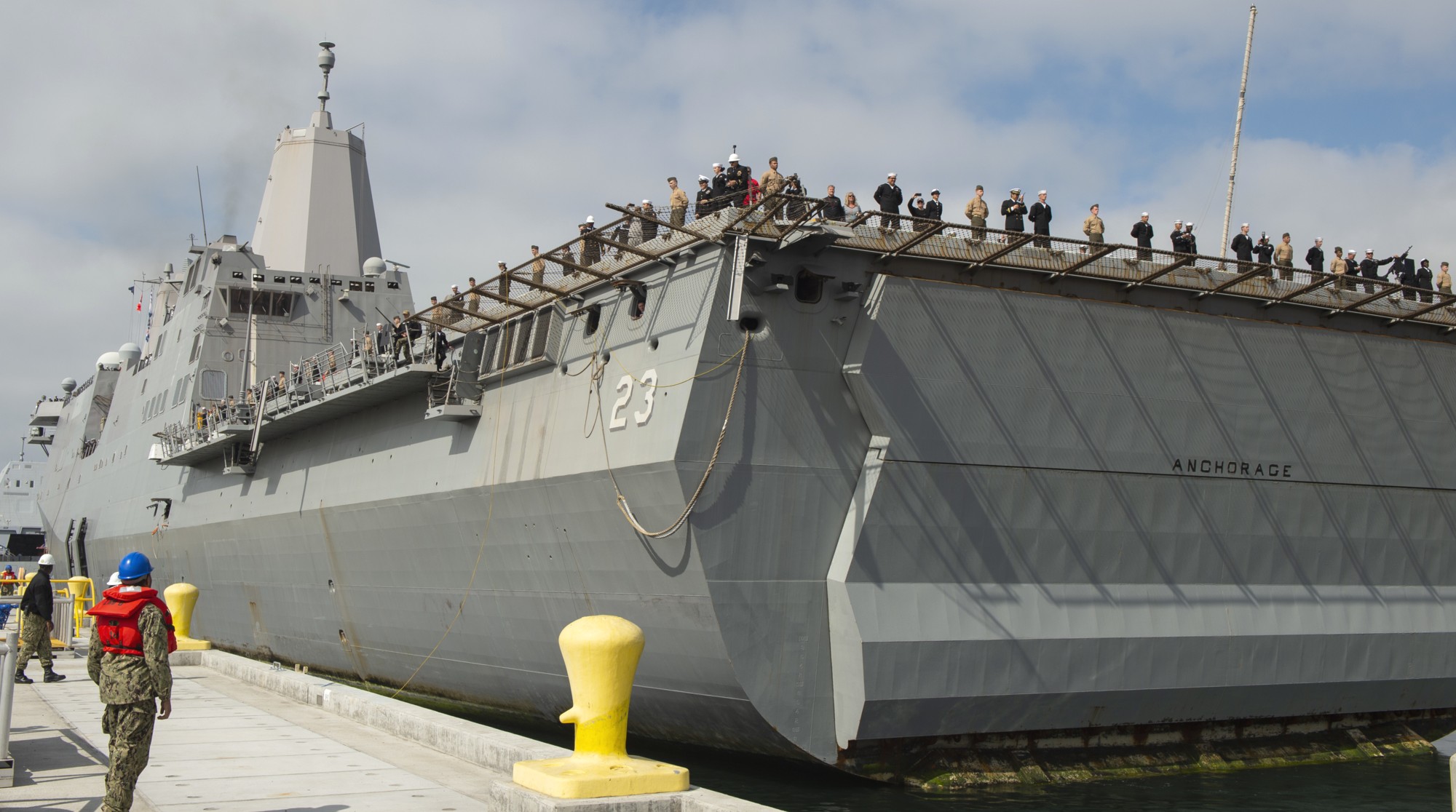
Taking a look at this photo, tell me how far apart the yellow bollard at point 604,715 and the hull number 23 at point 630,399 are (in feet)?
21.5

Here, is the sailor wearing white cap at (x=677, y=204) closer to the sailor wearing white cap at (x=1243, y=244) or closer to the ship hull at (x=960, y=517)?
the ship hull at (x=960, y=517)

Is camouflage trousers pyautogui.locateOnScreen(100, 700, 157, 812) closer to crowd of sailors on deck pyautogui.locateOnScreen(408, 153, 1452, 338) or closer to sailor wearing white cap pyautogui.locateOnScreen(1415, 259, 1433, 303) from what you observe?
crowd of sailors on deck pyautogui.locateOnScreen(408, 153, 1452, 338)

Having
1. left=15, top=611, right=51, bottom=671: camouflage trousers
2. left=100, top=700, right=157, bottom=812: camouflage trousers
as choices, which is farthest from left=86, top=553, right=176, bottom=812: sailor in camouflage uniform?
left=15, top=611, right=51, bottom=671: camouflage trousers

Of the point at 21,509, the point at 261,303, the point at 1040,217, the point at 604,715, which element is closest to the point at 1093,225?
the point at 1040,217

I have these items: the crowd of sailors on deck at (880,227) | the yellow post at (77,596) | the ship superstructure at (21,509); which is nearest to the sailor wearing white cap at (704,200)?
the crowd of sailors on deck at (880,227)

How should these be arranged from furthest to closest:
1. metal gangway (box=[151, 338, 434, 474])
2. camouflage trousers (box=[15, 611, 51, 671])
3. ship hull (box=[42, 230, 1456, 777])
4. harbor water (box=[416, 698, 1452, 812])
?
1. metal gangway (box=[151, 338, 434, 474])
2. camouflage trousers (box=[15, 611, 51, 671])
3. ship hull (box=[42, 230, 1456, 777])
4. harbor water (box=[416, 698, 1452, 812])

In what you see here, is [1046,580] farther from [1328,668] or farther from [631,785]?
[631,785]

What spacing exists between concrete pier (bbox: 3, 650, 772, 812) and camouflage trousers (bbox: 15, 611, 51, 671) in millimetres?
2427

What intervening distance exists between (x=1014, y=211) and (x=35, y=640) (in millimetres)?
13336

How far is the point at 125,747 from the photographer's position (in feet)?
21.2

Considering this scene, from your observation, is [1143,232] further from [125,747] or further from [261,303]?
[261,303]

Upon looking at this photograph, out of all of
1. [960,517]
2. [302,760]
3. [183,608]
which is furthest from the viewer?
[183,608]

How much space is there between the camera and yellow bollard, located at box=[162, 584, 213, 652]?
52.7ft

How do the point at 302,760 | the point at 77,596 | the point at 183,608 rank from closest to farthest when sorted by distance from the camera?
the point at 302,760 → the point at 183,608 → the point at 77,596
